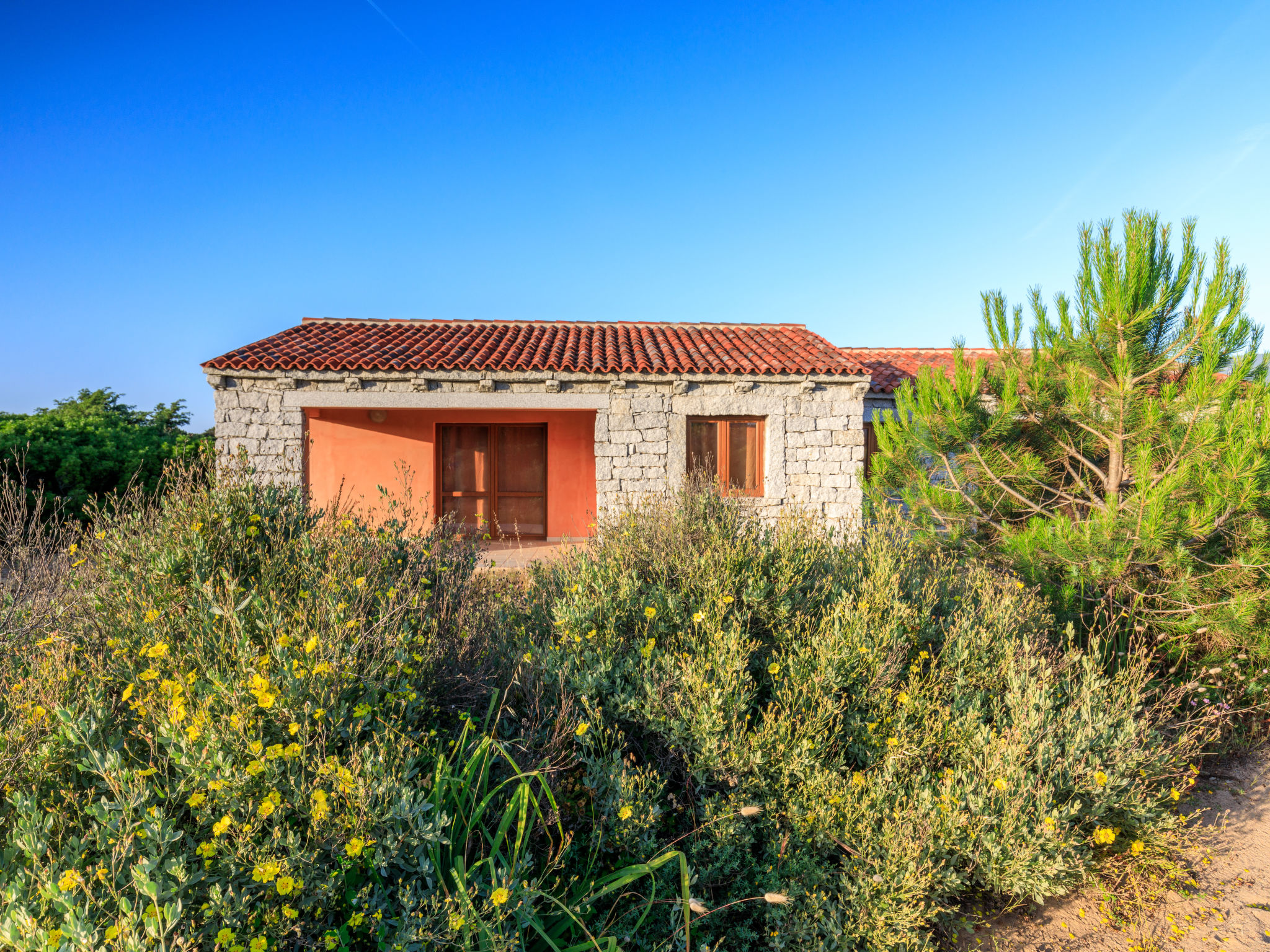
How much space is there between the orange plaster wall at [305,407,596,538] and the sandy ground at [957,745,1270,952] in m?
7.85

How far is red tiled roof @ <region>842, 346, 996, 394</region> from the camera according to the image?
10422 millimetres

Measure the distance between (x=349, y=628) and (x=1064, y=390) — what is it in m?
5.16

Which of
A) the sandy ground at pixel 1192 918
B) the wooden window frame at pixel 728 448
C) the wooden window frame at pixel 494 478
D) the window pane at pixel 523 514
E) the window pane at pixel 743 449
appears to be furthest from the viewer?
the window pane at pixel 523 514

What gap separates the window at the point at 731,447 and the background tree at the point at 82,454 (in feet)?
20.5

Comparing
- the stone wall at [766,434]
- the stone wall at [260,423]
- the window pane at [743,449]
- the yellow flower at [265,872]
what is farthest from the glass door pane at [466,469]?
the yellow flower at [265,872]

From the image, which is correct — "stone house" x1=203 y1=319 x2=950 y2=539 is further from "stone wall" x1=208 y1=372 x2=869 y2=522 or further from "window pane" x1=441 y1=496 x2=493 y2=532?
"window pane" x1=441 y1=496 x2=493 y2=532

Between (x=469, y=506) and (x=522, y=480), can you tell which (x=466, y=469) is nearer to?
(x=469, y=506)

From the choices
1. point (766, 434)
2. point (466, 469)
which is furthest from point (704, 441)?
point (466, 469)

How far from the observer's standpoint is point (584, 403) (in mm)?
8641

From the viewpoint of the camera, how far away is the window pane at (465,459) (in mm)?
10602

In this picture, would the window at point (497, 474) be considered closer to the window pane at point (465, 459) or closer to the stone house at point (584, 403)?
the window pane at point (465, 459)

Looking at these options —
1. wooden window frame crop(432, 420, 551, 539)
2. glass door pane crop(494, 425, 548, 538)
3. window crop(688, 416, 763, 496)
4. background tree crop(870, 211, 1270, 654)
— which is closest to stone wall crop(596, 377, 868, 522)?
window crop(688, 416, 763, 496)

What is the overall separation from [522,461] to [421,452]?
1.66 meters

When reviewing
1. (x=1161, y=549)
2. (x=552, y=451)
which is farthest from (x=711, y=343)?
(x=1161, y=549)
